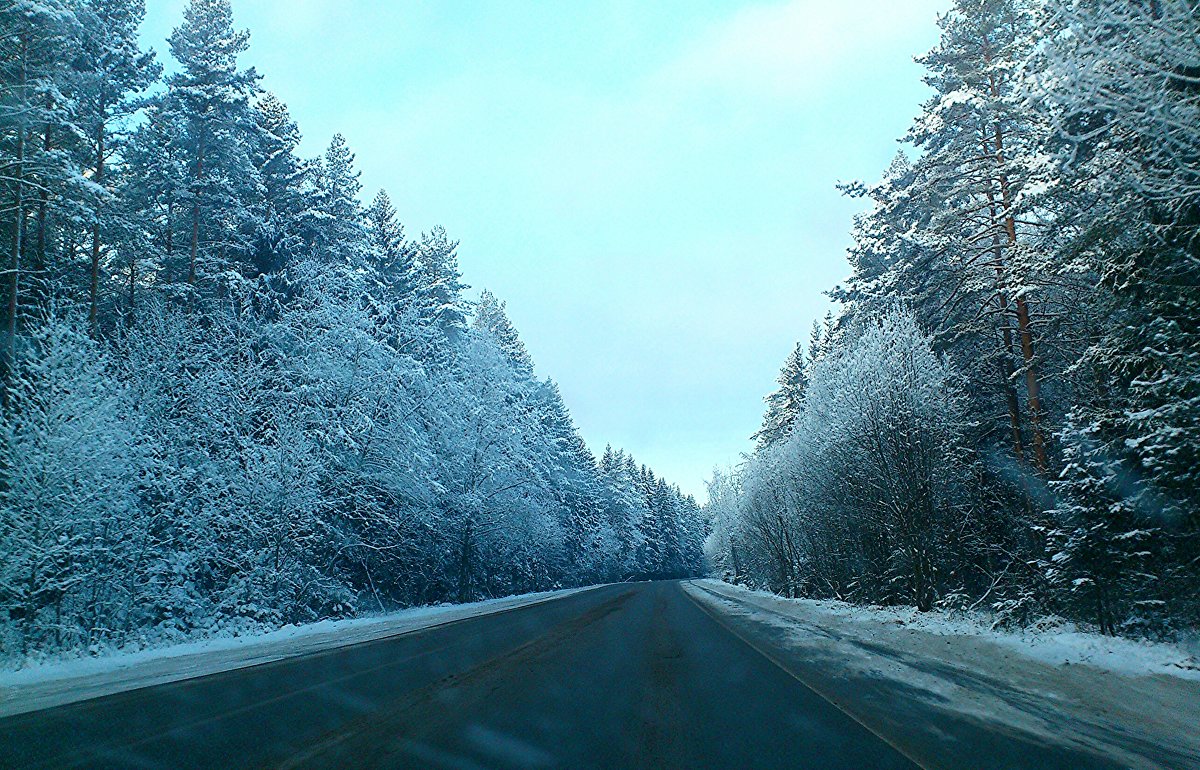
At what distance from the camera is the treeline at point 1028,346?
970 cm

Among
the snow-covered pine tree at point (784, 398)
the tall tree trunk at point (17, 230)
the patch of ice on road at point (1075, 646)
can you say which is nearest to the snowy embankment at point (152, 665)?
the tall tree trunk at point (17, 230)

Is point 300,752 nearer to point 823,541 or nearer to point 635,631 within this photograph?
point 635,631

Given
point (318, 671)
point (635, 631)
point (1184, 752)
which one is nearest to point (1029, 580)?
point (635, 631)

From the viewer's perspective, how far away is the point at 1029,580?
17156mm

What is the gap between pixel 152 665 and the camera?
13219 millimetres

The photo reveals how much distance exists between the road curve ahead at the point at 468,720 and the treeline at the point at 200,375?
7.64m

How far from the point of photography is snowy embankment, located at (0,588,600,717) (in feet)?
32.0

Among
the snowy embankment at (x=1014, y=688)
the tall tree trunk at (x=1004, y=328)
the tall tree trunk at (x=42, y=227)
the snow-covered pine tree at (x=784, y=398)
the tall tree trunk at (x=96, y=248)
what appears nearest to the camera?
the snowy embankment at (x=1014, y=688)

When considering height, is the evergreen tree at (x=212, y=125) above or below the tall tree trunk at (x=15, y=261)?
above

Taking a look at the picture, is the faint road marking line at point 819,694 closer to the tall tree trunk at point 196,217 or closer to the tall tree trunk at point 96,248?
the tall tree trunk at point 196,217

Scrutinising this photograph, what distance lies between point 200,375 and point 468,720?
1949 centimetres

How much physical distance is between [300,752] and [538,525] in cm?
3851

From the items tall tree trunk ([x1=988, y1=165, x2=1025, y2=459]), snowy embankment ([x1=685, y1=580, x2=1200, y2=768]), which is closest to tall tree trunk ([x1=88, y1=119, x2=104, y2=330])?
snowy embankment ([x1=685, y1=580, x2=1200, y2=768])

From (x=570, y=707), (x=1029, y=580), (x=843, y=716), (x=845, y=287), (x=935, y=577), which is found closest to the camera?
(x=843, y=716)
